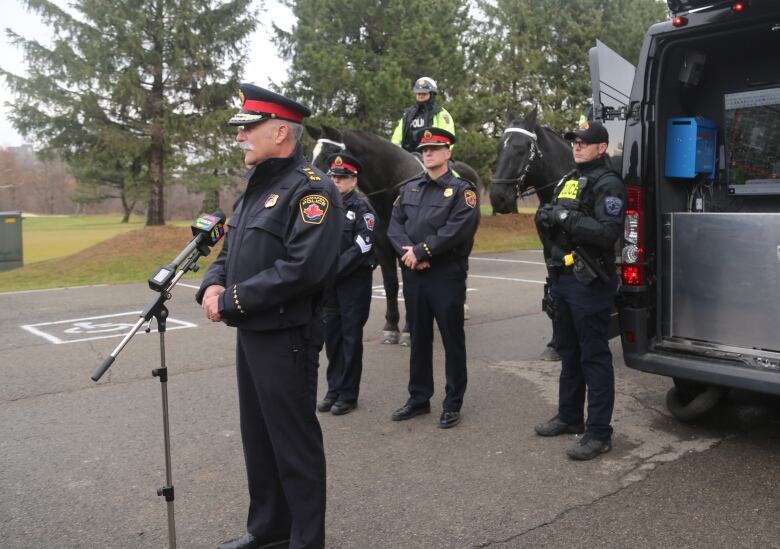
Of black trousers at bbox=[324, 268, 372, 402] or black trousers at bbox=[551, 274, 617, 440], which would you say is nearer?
black trousers at bbox=[551, 274, 617, 440]

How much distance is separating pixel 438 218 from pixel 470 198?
0.90 ft

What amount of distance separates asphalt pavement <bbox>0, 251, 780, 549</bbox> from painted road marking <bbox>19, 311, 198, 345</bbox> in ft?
3.97

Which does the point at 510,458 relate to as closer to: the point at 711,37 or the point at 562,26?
the point at 711,37

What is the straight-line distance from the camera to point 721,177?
5.07 m

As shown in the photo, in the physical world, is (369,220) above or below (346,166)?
below

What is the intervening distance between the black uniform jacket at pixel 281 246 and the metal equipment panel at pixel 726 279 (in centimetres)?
269

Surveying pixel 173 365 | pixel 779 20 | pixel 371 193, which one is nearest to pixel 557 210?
pixel 779 20

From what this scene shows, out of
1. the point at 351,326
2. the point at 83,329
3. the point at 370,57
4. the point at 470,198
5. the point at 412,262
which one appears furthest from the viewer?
the point at 370,57

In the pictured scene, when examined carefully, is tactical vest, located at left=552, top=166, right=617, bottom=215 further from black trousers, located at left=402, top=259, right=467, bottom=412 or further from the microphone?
the microphone

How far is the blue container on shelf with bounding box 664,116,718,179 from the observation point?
475 centimetres

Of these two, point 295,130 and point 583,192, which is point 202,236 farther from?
point 583,192

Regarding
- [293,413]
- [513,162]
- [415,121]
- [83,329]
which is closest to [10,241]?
[83,329]

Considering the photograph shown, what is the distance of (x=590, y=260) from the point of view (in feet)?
14.0

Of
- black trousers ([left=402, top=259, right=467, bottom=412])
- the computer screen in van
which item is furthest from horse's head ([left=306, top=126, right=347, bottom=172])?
the computer screen in van
